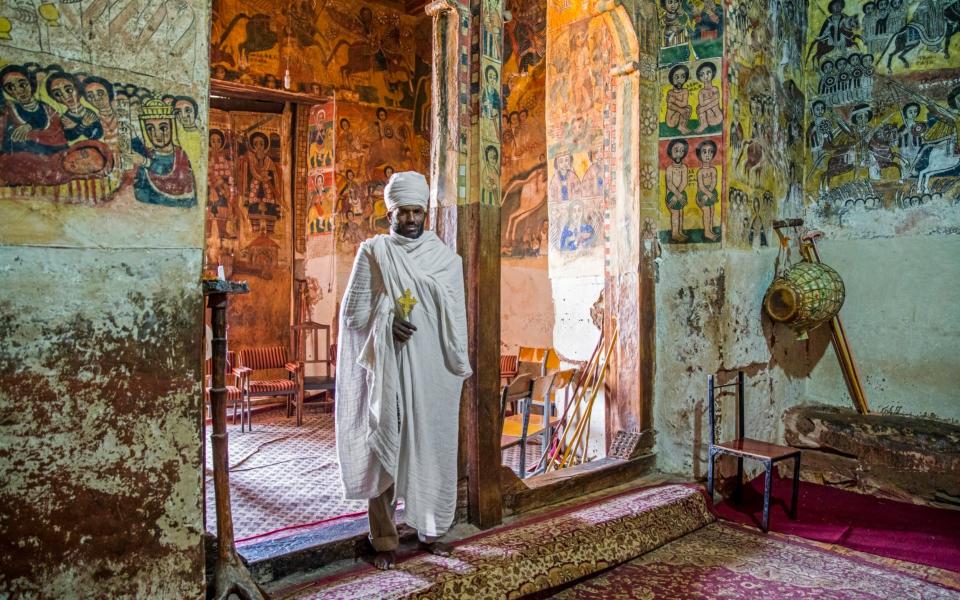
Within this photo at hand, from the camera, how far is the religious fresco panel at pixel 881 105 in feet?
17.9

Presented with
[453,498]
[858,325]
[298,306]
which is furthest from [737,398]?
[298,306]

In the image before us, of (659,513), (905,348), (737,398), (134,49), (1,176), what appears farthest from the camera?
(905,348)

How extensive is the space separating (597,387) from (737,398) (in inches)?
44.1

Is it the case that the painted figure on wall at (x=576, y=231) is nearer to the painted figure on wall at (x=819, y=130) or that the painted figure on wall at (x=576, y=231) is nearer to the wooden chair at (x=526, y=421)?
the wooden chair at (x=526, y=421)

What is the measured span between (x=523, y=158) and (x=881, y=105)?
4.61 metres

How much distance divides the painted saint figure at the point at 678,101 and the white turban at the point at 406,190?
8.74 feet

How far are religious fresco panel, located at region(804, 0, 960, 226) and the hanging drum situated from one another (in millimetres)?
958

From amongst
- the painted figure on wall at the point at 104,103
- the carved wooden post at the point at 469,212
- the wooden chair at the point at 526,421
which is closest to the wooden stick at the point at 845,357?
the wooden chair at the point at 526,421

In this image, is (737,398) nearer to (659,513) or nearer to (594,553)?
(659,513)

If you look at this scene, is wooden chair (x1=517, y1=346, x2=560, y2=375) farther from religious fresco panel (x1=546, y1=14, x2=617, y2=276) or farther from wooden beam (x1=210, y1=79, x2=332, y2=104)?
wooden beam (x1=210, y1=79, x2=332, y2=104)

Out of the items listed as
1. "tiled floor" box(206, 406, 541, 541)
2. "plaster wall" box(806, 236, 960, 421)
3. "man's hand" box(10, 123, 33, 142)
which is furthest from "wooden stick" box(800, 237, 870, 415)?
"man's hand" box(10, 123, 33, 142)

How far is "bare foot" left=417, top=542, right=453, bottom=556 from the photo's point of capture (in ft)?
11.5

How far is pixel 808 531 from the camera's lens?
4492 mm

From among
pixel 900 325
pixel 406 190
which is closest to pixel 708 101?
A: pixel 900 325
